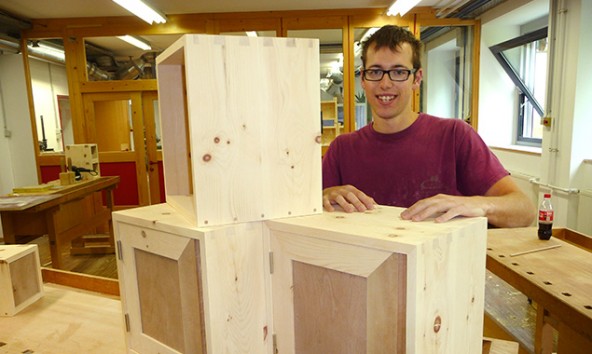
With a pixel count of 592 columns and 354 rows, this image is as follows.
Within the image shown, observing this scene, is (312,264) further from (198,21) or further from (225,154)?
(198,21)

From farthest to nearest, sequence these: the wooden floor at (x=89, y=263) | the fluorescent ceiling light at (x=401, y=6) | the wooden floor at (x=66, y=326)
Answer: the fluorescent ceiling light at (x=401, y=6)
the wooden floor at (x=89, y=263)
the wooden floor at (x=66, y=326)

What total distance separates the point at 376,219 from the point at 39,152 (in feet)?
21.1

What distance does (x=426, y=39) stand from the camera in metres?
6.11

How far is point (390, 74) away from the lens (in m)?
1.59

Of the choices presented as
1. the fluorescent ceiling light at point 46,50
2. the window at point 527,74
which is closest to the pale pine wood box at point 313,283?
the window at point 527,74

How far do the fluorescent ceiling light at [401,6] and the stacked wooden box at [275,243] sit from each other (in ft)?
13.8

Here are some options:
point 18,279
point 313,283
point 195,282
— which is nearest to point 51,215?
point 18,279

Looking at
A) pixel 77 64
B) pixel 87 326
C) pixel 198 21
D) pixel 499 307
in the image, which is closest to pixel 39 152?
pixel 77 64

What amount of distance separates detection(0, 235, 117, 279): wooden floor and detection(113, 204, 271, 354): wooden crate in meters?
3.24

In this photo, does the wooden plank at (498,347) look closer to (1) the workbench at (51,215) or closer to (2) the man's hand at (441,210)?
(2) the man's hand at (441,210)

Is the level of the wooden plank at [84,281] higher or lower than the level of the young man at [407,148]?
lower

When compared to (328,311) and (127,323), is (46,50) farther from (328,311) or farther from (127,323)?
(328,311)

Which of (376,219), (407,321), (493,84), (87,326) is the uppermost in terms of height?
(493,84)

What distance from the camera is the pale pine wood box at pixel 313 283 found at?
2.54 feet
